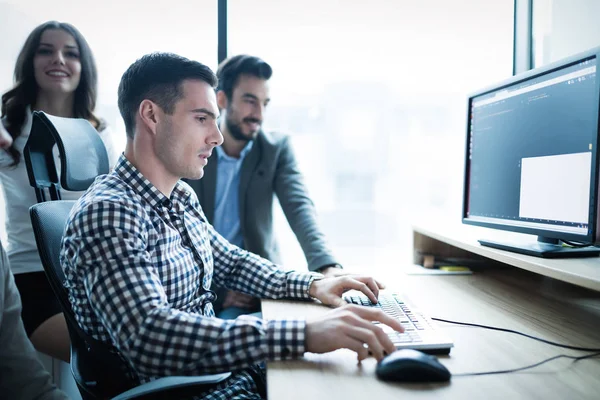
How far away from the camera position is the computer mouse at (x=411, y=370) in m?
0.68

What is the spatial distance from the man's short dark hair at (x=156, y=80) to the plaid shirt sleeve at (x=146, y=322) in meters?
0.32

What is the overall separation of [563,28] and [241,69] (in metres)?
1.31

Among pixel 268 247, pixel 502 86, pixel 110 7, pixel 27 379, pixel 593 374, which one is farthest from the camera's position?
pixel 110 7

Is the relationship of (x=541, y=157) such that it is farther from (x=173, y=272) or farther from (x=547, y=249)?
(x=173, y=272)

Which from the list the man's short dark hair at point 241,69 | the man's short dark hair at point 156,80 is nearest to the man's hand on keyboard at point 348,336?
the man's short dark hair at point 156,80

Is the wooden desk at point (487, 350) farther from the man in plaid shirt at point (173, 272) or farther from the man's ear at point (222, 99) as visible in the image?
the man's ear at point (222, 99)

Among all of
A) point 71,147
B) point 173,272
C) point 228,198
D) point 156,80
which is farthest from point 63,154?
point 228,198

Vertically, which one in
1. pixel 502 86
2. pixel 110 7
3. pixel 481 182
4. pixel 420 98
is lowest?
pixel 481 182

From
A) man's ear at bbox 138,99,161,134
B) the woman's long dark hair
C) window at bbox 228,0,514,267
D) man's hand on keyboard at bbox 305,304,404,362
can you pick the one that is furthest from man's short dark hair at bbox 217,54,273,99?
man's hand on keyboard at bbox 305,304,404,362

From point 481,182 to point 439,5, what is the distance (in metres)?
1.27

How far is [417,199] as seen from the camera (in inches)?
91.8

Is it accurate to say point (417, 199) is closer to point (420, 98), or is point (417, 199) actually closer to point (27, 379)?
point (420, 98)

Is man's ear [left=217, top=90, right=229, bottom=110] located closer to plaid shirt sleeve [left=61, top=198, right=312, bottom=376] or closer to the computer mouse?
plaid shirt sleeve [left=61, top=198, right=312, bottom=376]

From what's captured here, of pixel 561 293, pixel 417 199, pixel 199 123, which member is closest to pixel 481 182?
pixel 561 293
